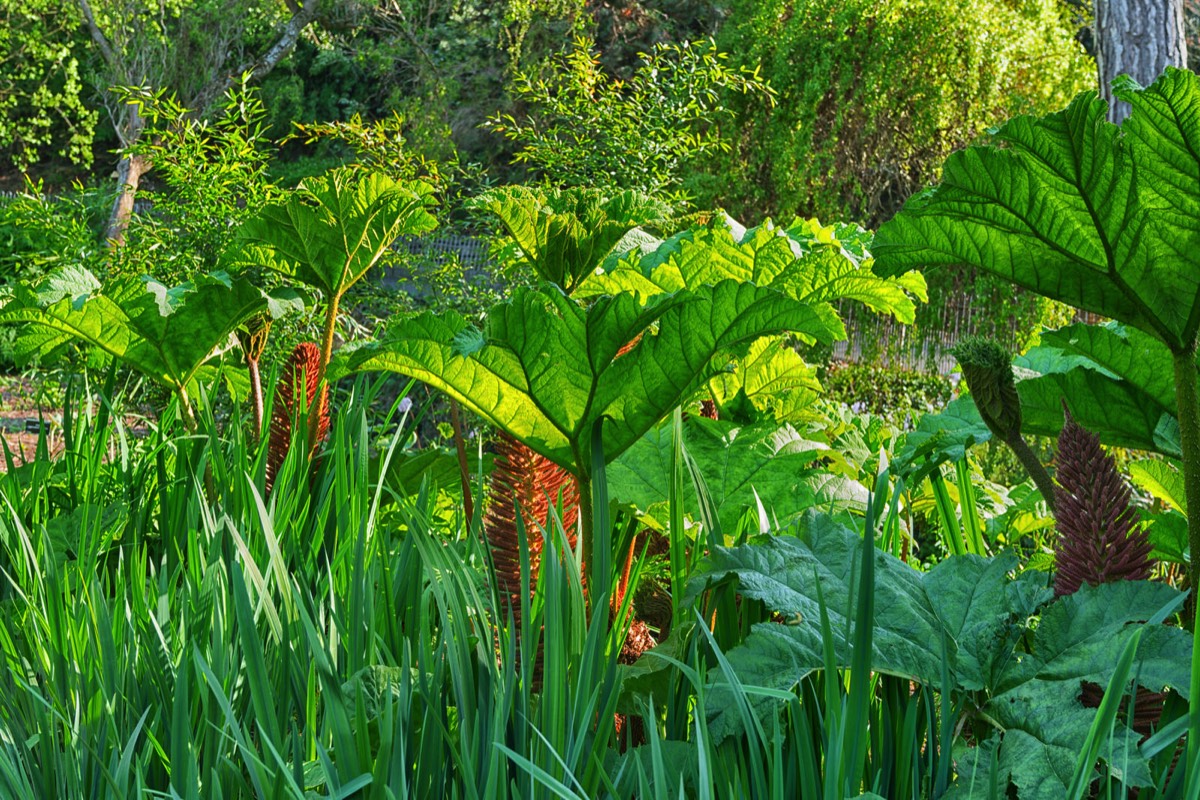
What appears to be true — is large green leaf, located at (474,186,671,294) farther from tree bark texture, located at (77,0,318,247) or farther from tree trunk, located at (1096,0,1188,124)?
tree bark texture, located at (77,0,318,247)

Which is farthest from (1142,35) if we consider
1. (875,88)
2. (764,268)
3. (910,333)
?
(910,333)

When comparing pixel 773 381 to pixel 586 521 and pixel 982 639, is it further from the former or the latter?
pixel 982 639

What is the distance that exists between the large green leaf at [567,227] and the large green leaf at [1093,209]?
431 mm

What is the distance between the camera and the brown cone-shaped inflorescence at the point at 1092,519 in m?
0.75

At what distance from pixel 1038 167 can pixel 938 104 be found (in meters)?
8.79

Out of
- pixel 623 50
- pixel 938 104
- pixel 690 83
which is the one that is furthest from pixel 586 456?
pixel 623 50

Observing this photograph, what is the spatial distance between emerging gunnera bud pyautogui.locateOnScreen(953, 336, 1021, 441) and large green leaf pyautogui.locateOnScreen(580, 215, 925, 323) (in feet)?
2.01

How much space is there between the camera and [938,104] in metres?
8.99

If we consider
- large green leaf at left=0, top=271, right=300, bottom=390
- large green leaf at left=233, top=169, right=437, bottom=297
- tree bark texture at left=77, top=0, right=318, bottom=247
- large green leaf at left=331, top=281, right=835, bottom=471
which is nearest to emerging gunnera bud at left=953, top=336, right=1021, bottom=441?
large green leaf at left=331, top=281, right=835, bottom=471

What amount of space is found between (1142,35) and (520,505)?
15.6ft

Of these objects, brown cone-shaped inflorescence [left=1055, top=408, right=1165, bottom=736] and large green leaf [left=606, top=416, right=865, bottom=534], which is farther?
large green leaf [left=606, top=416, right=865, bottom=534]

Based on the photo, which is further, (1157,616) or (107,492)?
(107,492)

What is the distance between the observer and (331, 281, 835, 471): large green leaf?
109cm

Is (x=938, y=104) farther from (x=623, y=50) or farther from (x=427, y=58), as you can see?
(x=427, y=58)
